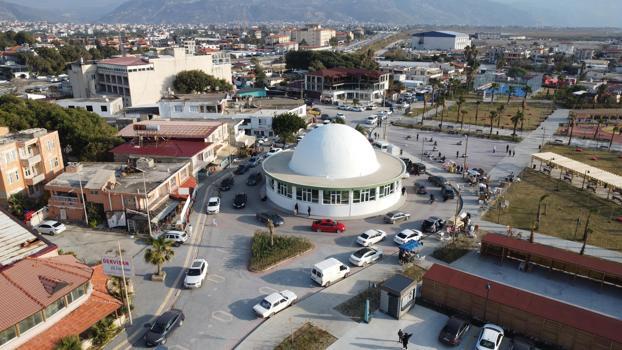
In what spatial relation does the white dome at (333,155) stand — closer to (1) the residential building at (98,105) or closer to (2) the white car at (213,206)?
(2) the white car at (213,206)

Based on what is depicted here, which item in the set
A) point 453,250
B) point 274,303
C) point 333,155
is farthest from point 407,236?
point 274,303

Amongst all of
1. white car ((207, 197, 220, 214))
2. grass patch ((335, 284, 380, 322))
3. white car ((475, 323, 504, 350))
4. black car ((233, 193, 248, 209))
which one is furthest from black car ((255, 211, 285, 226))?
white car ((475, 323, 504, 350))

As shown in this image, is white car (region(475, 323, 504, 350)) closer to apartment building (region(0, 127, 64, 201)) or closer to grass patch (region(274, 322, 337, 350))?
grass patch (region(274, 322, 337, 350))

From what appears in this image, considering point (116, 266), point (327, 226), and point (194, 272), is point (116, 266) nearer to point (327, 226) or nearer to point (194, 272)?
point (194, 272)

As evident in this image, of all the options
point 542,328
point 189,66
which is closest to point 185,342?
point 542,328

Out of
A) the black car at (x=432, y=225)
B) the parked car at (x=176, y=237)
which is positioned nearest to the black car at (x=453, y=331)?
the black car at (x=432, y=225)
